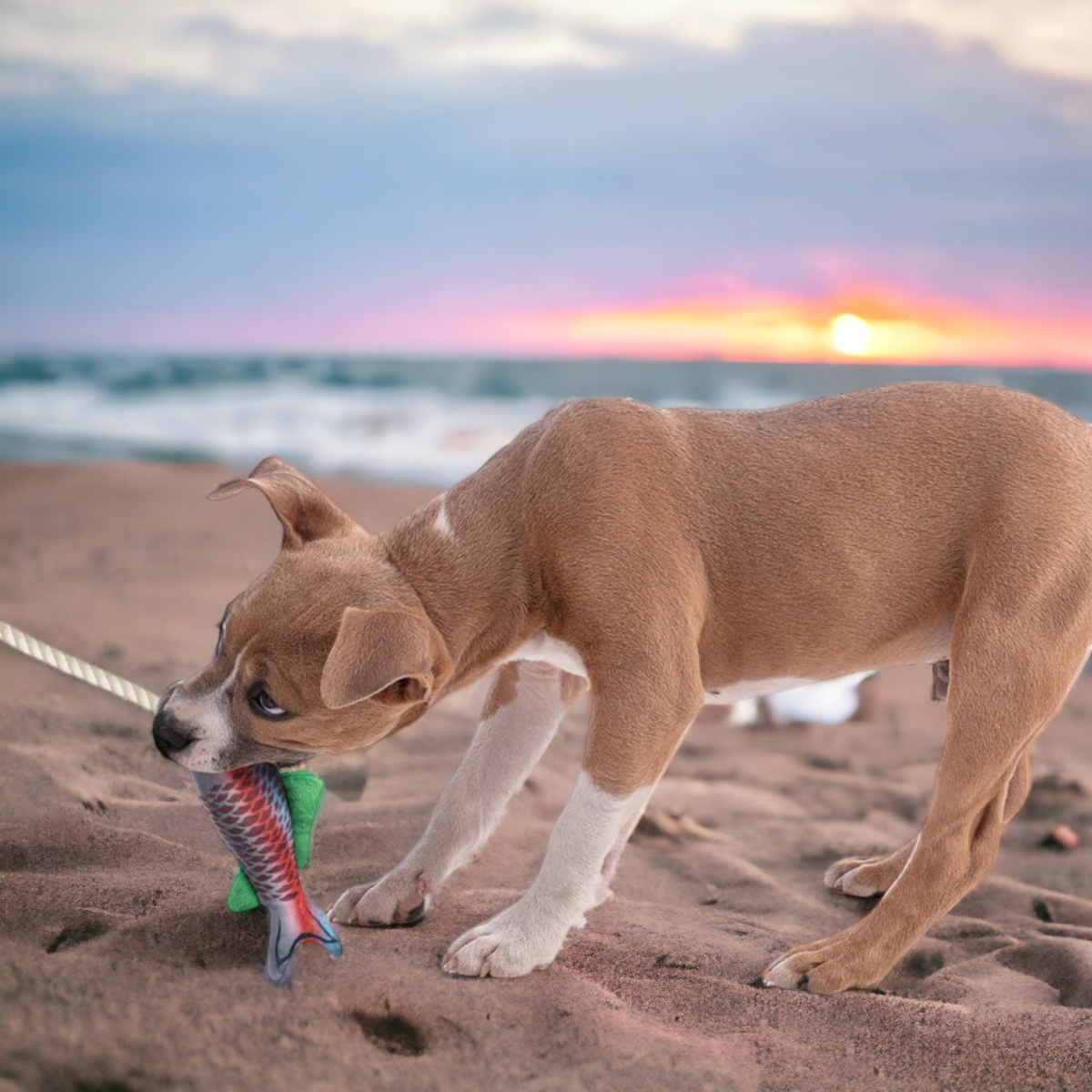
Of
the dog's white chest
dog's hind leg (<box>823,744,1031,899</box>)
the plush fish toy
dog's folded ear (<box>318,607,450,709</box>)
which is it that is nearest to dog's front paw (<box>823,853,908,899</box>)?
dog's hind leg (<box>823,744,1031,899</box>)

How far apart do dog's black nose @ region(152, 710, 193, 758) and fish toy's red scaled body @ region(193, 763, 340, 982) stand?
0.10 meters

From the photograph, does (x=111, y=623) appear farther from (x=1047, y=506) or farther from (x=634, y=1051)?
(x=1047, y=506)

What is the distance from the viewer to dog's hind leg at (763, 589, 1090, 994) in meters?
3.01

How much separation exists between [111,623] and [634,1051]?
14.1ft

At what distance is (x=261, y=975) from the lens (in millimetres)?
2711

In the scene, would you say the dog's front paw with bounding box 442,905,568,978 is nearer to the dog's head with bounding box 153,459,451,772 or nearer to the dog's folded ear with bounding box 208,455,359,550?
the dog's head with bounding box 153,459,451,772

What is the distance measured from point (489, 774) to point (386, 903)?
18.4 inches

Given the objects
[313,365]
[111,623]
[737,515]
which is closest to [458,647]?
[737,515]

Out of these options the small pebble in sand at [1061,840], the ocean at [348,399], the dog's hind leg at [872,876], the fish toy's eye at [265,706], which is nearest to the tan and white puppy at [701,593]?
the fish toy's eye at [265,706]

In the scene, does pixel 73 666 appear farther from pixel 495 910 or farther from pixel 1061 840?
pixel 1061 840

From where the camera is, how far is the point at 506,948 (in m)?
2.93

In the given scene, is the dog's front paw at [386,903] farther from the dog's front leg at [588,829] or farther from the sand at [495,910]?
the dog's front leg at [588,829]

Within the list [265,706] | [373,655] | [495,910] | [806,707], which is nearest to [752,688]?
[495,910]

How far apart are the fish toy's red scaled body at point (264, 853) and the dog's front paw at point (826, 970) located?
122 cm
